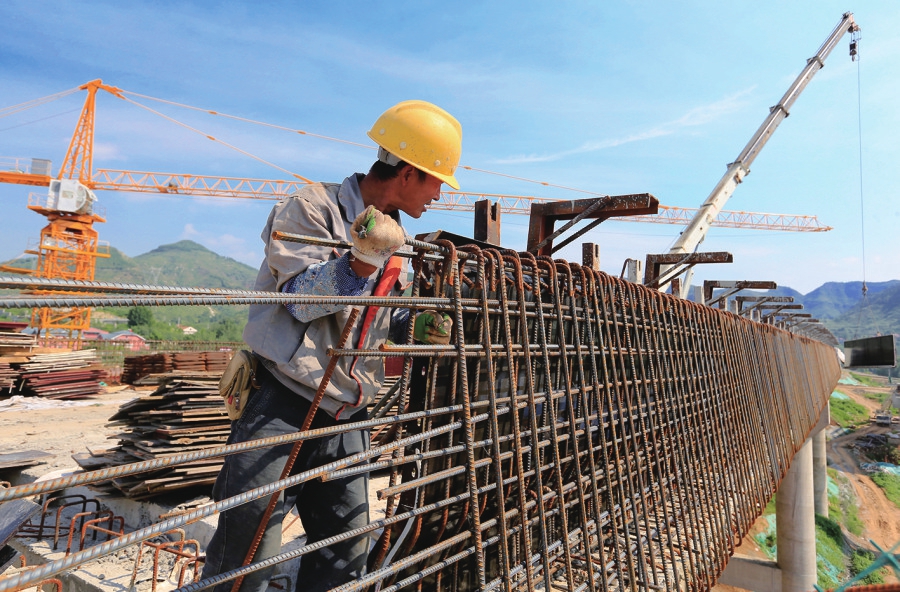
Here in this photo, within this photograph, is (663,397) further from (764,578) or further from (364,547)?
(764,578)

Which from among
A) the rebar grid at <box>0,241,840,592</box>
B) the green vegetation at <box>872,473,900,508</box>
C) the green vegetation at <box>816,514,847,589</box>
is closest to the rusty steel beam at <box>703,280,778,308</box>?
the rebar grid at <box>0,241,840,592</box>

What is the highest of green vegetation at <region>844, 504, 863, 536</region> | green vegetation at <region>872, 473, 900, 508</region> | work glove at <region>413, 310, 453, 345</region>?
work glove at <region>413, 310, 453, 345</region>

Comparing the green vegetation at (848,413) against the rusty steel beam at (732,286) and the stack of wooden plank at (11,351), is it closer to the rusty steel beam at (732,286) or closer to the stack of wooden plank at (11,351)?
the rusty steel beam at (732,286)

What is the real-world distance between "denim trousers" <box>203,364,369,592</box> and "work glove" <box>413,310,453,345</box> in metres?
0.52

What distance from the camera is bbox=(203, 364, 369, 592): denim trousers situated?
1.80m

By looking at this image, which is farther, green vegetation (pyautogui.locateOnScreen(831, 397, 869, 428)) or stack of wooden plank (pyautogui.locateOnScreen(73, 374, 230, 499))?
green vegetation (pyautogui.locateOnScreen(831, 397, 869, 428))

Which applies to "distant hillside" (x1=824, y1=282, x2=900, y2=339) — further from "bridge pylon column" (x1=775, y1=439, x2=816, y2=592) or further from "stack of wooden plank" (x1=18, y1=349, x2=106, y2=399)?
"stack of wooden plank" (x1=18, y1=349, x2=106, y2=399)

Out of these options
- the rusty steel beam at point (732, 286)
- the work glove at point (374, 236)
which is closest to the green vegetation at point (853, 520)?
the rusty steel beam at point (732, 286)

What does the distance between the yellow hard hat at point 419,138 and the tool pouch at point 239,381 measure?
3.03ft

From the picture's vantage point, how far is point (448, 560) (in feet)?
5.34

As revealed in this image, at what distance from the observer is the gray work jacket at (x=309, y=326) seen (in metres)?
1.79

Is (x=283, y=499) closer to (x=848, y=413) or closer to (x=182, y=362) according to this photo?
(x=182, y=362)

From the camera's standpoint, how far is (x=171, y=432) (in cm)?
572

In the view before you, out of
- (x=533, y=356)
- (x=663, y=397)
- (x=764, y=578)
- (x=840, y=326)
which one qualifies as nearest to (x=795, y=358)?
(x=764, y=578)
